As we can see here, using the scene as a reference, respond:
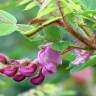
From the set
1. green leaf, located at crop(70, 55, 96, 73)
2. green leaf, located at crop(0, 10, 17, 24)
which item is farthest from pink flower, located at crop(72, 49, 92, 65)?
green leaf, located at crop(0, 10, 17, 24)

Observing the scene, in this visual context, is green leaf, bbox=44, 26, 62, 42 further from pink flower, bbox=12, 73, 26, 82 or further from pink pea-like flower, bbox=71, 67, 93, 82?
pink pea-like flower, bbox=71, 67, 93, 82

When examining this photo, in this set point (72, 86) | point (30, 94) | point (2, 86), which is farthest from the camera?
point (72, 86)

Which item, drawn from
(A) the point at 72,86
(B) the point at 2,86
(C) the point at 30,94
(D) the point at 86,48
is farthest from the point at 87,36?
(A) the point at 72,86

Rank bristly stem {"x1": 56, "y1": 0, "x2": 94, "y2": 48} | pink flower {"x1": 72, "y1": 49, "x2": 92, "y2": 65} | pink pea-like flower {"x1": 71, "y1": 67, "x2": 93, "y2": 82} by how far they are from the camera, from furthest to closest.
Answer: pink pea-like flower {"x1": 71, "y1": 67, "x2": 93, "y2": 82} < pink flower {"x1": 72, "y1": 49, "x2": 92, "y2": 65} < bristly stem {"x1": 56, "y1": 0, "x2": 94, "y2": 48}

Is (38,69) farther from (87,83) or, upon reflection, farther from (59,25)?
(87,83)

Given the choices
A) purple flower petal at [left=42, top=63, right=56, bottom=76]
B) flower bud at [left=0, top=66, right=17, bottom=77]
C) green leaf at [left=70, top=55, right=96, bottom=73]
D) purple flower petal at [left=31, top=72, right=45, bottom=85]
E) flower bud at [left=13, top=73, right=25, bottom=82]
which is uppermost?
flower bud at [left=0, top=66, right=17, bottom=77]

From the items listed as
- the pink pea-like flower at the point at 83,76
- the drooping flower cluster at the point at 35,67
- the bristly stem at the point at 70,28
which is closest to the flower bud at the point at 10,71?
the drooping flower cluster at the point at 35,67
